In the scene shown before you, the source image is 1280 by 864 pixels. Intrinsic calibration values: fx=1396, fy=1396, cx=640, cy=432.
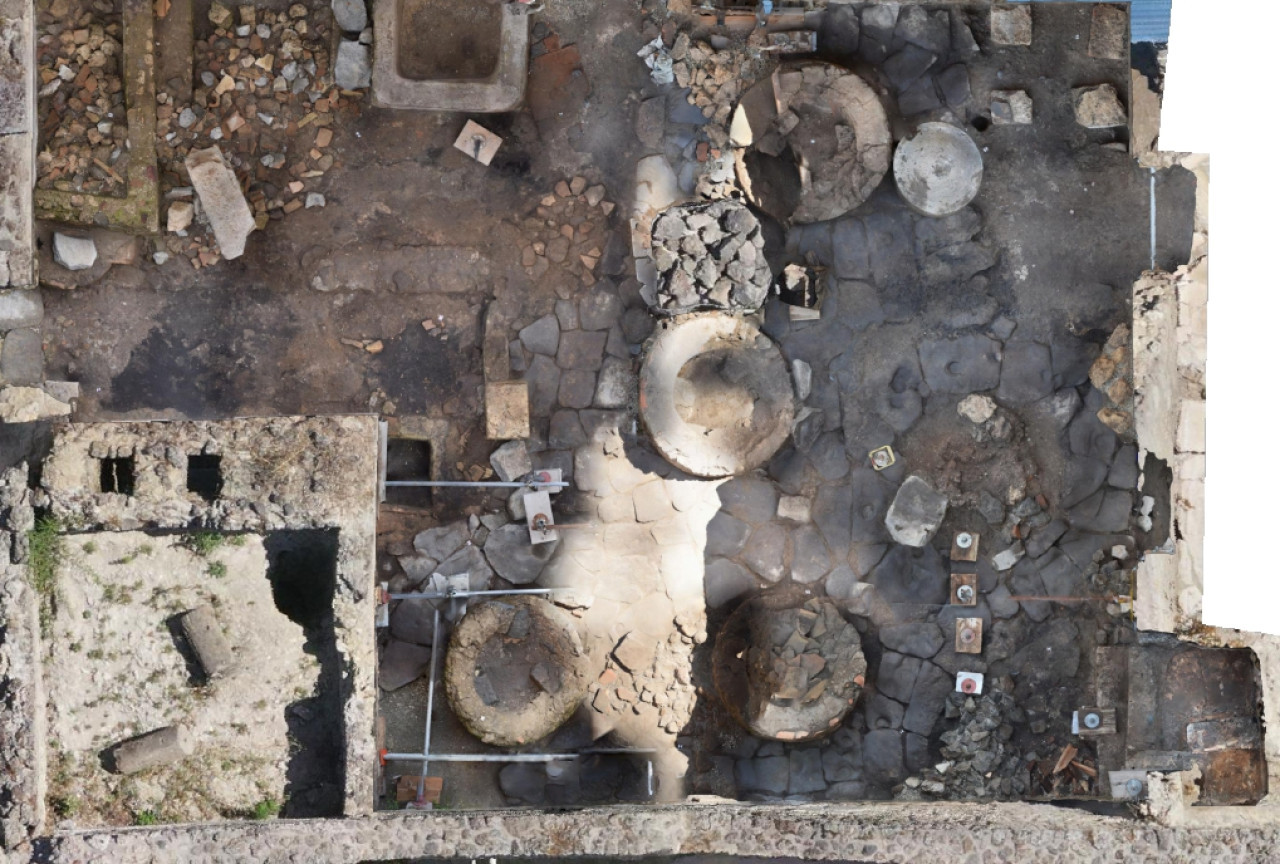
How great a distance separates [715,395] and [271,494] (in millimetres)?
2894

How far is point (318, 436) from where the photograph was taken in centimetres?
728

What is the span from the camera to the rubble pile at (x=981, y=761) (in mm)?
8688

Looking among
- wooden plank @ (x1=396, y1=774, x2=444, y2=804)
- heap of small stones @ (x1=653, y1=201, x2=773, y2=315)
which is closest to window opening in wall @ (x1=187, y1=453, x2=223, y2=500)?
wooden plank @ (x1=396, y1=774, x2=444, y2=804)

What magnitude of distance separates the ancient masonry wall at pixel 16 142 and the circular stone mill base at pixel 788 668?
4758 mm

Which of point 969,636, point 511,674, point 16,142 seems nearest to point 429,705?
point 511,674

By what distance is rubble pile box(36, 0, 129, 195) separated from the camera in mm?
8547

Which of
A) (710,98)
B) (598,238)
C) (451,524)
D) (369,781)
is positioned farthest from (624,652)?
(710,98)

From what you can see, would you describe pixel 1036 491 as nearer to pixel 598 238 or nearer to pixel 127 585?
pixel 598 238

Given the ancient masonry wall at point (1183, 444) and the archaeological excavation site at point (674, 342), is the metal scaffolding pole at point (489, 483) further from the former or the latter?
the ancient masonry wall at point (1183, 444)

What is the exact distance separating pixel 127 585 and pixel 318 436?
1279 mm

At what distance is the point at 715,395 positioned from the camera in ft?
28.8

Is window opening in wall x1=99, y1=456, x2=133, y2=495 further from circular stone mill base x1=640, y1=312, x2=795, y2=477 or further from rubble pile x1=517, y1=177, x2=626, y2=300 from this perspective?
circular stone mill base x1=640, y1=312, x2=795, y2=477

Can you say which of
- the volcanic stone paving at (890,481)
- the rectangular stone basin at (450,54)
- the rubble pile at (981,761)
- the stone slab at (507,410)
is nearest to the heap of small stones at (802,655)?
the volcanic stone paving at (890,481)

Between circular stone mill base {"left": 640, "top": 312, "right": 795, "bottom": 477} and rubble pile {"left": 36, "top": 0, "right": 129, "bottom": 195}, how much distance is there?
3530mm
